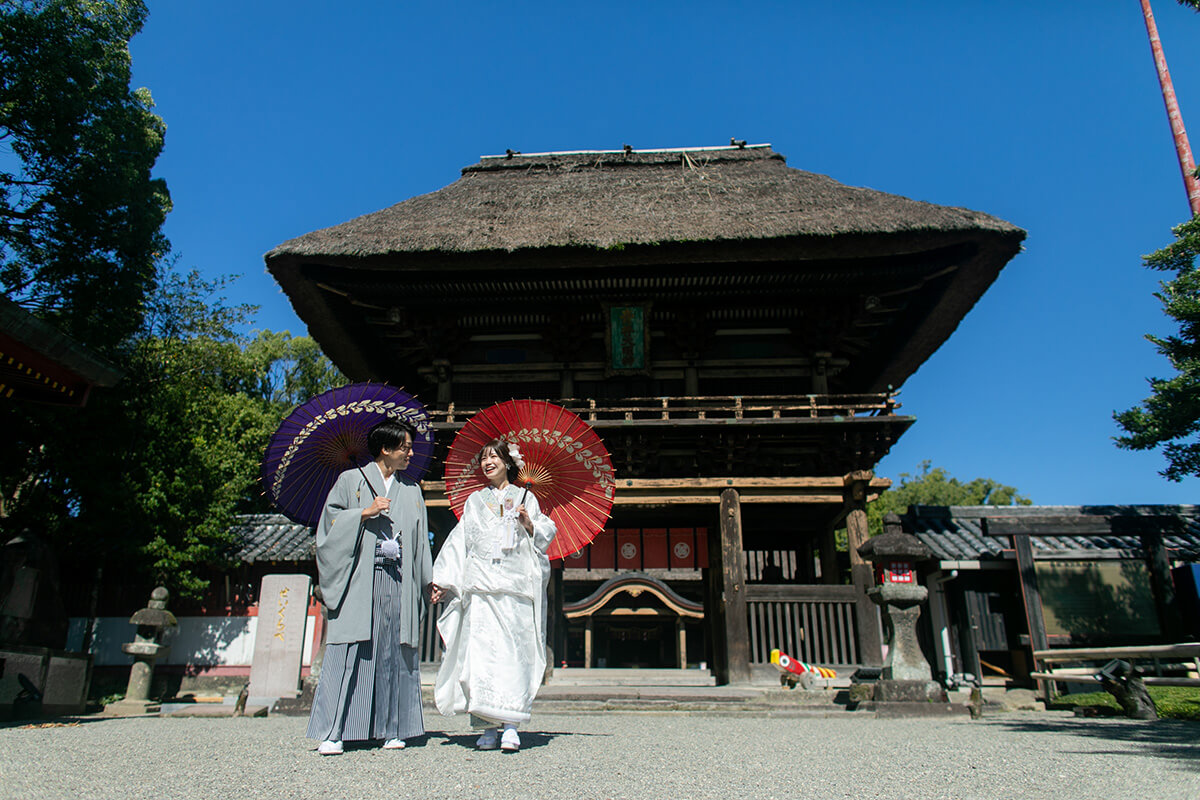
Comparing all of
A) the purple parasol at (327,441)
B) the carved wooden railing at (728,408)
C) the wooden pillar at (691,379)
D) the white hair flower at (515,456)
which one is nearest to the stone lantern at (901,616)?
the carved wooden railing at (728,408)

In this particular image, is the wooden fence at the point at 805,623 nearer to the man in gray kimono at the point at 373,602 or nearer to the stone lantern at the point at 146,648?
the man in gray kimono at the point at 373,602

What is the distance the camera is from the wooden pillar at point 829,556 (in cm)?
955

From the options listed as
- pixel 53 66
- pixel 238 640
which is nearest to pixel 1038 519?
pixel 238 640

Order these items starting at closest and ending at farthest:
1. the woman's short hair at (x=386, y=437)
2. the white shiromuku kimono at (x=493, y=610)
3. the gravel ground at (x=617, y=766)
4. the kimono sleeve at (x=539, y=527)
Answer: the gravel ground at (x=617, y=766)
the white shiromuku kimono at (x=493, y=610)
the woman's short hair at (x=386, y=437)
the kimono sleeve at (x=539, y=527)

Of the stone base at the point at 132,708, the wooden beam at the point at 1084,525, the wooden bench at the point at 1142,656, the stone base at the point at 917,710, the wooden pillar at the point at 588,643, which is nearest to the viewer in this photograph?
the stone base at the point at 917,710

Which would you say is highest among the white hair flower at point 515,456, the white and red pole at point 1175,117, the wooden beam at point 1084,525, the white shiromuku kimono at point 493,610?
the white and red pole at point 1175,117

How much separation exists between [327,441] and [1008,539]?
32.7 feet

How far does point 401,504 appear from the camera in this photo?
3.48 metres

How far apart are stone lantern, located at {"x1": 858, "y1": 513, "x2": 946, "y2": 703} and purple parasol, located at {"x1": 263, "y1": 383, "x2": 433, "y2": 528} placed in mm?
4355

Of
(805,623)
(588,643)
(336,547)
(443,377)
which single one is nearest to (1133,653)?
(805,623)

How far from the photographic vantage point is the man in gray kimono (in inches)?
121

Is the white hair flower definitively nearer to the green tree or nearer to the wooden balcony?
the wooden balcony

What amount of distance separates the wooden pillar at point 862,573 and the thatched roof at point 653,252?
2.40 m

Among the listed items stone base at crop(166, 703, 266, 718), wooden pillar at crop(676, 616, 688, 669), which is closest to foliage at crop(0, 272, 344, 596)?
stone base at crop(166, 703, 266, 718)
